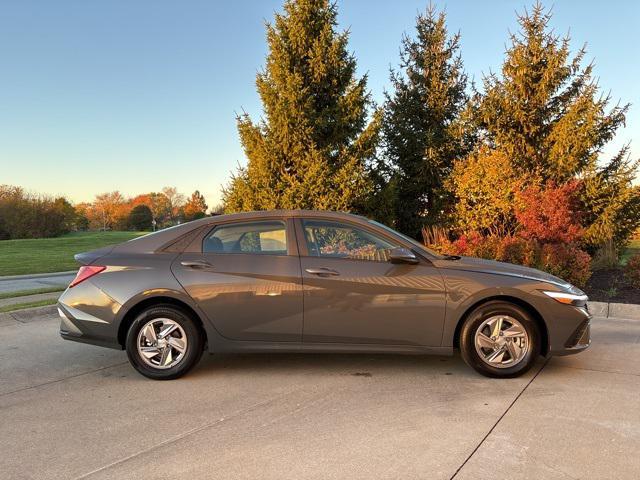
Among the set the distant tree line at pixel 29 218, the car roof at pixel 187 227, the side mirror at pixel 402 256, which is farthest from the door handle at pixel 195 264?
the distant tree line at pixel 29 218

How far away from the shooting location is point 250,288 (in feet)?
14.4

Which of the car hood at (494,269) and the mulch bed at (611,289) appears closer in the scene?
the car hood at (494,269)

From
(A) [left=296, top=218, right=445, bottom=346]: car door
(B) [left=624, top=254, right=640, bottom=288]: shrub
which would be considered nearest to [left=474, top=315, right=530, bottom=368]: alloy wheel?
(A) [left=296, top=218, right=445, bottom=346]: car door

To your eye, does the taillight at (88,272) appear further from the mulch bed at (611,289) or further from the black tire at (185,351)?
the mulch bed at (611,289)

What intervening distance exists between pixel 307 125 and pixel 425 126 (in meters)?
4.45

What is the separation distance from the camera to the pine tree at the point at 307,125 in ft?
37.3

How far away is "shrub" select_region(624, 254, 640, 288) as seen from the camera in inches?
322

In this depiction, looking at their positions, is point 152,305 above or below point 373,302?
below

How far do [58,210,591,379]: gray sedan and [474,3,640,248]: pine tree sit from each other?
8.32 meters

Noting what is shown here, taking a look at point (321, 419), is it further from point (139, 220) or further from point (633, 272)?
point (139, 220)

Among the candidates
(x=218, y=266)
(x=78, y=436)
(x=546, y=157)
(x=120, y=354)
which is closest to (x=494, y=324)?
(x=218, y=266)

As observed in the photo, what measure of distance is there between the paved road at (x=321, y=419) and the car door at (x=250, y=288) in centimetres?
50

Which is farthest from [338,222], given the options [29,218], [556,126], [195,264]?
[29,218]

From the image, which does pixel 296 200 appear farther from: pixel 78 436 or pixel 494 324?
pixel 78 436
